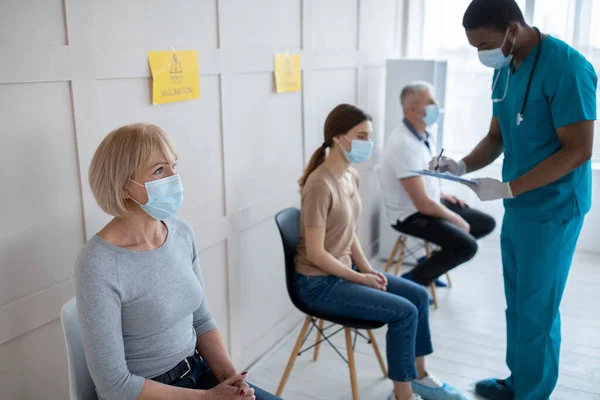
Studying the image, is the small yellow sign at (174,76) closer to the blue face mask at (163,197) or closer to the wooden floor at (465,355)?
the blue face mask at (163,197)

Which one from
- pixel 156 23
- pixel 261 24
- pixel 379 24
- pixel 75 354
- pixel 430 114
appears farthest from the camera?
pixel 379 24

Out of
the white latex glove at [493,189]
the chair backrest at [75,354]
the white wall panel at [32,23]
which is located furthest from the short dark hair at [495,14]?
the chair backrest at [75,354]

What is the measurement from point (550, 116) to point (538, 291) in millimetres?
631

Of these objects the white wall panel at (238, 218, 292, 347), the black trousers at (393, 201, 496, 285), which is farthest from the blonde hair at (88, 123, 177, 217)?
the black trousers at (393, 201, 496, 285)

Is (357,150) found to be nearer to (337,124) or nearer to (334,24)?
(337,124)

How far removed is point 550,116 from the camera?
1974 millimetres

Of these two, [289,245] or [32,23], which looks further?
[289,245]

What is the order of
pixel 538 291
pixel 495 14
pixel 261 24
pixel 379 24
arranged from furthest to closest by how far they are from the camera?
pixel 379 24
pixel 261 24
pixel 538 291
pixel 495 14

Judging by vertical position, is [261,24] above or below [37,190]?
above

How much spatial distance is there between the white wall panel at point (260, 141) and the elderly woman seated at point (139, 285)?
0.84 m

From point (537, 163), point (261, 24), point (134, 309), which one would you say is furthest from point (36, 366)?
point (537, 163)

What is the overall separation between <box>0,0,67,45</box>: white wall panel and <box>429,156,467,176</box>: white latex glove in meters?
1.57

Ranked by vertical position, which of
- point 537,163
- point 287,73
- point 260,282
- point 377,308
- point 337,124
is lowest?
point 260,282

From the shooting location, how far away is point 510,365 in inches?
90.4
